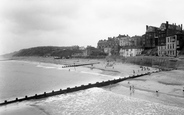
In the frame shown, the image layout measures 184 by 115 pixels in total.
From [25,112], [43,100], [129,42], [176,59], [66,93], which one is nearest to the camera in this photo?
[25,112]

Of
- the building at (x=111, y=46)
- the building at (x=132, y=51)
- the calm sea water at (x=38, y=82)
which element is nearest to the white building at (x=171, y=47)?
the building at (x=132, y=51)

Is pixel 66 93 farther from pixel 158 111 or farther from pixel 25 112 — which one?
pixel 158 111

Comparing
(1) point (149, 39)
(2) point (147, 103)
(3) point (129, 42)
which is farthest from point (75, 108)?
(3) point (129, 42)

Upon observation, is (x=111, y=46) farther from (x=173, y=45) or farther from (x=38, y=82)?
(x=38, y=82)

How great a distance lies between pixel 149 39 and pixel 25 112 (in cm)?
8059

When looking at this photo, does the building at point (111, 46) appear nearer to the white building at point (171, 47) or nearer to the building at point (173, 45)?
the white building at point (171, 47)

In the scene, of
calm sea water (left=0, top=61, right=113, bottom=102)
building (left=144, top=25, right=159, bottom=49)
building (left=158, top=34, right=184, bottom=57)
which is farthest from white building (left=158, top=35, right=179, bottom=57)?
calm sea water (left=0, top=61, right=113, bottom=102)

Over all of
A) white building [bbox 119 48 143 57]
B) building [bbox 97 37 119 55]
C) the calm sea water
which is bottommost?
the calm sea water

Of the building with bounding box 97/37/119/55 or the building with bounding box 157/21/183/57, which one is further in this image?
the building with bounding box 97/37/119/55

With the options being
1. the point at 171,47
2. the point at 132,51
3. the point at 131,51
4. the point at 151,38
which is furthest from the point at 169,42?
the point at 131,51

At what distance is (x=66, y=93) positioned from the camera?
87.2 ft

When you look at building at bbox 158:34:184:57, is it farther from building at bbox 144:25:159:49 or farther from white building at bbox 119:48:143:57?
white building at bbox 119:48:143:57

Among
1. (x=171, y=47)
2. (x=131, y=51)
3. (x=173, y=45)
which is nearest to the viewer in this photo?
(x=173, y=45)

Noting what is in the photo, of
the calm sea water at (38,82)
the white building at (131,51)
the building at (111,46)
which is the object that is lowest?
the calm sea water at (38,82)
